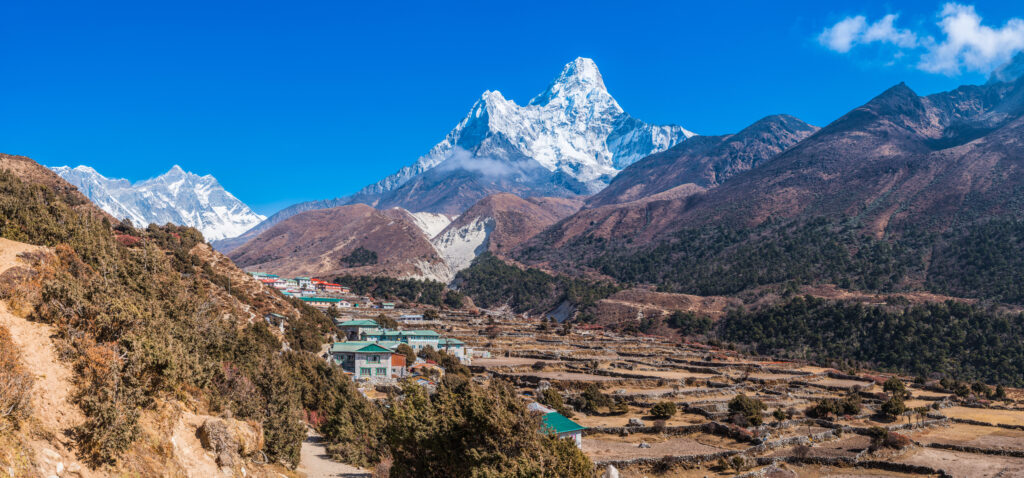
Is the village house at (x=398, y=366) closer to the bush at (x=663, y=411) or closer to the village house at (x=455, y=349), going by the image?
the village house at (x=455, y=349)

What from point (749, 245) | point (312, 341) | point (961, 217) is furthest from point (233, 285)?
point (961, 217)

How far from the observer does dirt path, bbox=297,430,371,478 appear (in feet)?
76.5

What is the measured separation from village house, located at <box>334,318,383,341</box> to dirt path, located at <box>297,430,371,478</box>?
34.0m

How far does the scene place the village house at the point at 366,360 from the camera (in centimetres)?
4662

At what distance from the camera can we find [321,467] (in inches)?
969

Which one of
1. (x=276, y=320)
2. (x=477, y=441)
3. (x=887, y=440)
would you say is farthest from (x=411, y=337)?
(x=477, y=441)

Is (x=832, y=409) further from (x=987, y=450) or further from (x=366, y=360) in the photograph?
(x=366, y=360)

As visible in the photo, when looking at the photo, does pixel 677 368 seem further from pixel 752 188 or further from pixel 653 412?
pixel 752 188

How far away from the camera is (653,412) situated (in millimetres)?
37344

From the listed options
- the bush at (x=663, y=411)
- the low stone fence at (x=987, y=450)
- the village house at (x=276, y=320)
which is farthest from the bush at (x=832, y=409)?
the village house at (x=276, y=320)

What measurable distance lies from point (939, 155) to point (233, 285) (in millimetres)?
165832

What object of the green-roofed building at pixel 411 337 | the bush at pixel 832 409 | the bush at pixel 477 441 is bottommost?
the bush at pixel 832 409

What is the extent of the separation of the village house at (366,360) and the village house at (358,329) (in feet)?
44.9

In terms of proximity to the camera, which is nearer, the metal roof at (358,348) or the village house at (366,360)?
the village house at (366,360)
